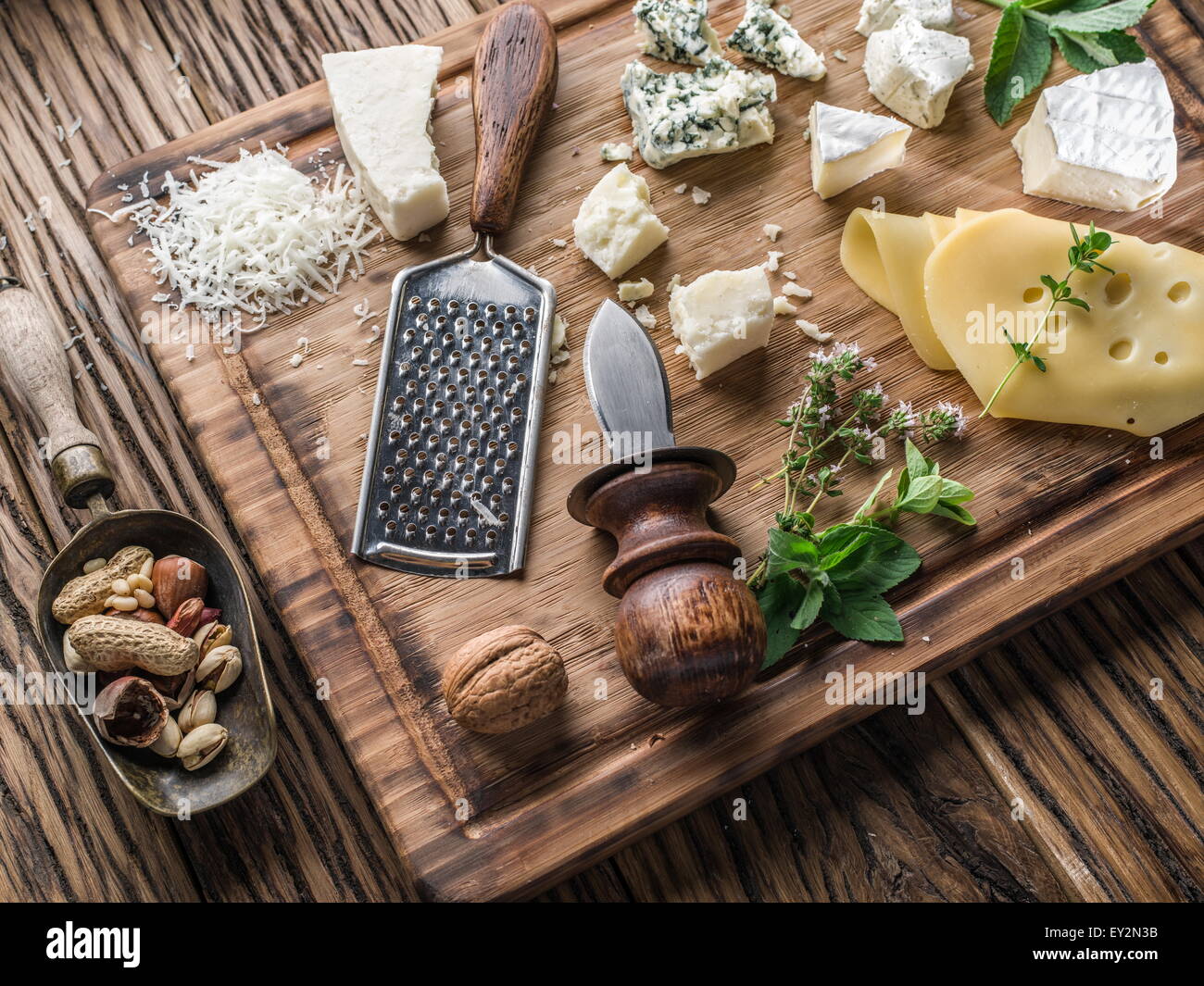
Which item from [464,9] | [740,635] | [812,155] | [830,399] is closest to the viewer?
[740,635]

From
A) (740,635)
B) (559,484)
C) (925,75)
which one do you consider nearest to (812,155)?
(925,75)

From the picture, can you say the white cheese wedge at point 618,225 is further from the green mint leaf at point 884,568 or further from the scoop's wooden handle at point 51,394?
the scoop's wooden handle at point 51,394

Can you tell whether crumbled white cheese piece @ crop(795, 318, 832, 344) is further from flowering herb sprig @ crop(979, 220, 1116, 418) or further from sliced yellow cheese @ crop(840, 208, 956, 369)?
flowering herb sprig @ crop(979, 220, 1116, 418)

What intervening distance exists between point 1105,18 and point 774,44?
2.11 ft

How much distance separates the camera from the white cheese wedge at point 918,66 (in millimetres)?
1995

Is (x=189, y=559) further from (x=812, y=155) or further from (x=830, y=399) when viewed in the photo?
(x=812, y=155)

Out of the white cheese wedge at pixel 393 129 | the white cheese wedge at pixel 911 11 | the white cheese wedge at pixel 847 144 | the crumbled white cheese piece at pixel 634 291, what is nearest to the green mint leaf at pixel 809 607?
the crumbled white cheese piece at pixel 634 291

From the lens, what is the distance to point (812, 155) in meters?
2.05

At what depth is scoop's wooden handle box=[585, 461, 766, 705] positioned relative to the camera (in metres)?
1.58

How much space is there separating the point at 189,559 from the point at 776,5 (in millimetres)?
1594

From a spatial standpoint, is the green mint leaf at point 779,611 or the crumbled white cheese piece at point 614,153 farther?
the crumbled white cheese piece at point 614,153

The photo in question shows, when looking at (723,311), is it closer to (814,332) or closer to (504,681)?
(814,332)

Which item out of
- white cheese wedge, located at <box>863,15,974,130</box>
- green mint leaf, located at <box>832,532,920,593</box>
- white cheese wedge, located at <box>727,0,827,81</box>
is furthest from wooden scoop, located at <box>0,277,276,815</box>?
white cheese wedge, located at <box>863,15,974,130</box>

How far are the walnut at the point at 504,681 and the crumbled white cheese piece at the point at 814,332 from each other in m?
0.78
